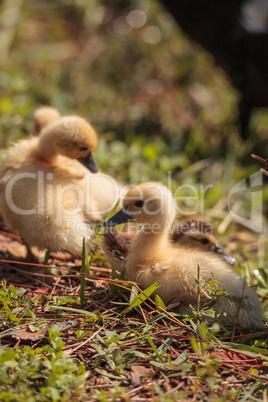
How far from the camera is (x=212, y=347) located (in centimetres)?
204

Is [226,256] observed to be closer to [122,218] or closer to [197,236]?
[197,236]

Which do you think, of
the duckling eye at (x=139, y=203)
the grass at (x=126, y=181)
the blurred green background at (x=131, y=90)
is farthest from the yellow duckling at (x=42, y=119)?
the duckling eye at (x=139, y=203)

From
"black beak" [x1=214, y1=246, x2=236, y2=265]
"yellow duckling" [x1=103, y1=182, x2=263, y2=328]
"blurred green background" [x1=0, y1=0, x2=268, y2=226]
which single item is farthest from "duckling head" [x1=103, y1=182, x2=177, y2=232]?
"blurred green background" [x1=0, y1=0, x2=268, y2=226]

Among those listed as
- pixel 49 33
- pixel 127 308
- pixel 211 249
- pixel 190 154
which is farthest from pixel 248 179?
pixel 49 33

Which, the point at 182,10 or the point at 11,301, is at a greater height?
the point at 182,10

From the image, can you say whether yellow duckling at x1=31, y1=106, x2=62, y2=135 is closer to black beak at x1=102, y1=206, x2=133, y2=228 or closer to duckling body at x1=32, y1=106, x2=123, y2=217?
duckling body at x1=32, y1=106, x2=123, y2=217

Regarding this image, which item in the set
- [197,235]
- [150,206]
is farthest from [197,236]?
[150,206]

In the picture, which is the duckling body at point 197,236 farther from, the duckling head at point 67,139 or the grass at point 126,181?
the duckling head at point 67,139

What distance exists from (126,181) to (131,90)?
2717mm

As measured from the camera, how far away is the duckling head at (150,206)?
243cm

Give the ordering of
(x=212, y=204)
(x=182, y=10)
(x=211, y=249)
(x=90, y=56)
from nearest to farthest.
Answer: (x=211, y=249), (x=212, y=204), (x=182, y=10), (x=90, y=56)

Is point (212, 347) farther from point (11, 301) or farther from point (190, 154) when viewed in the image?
point (190, 154)

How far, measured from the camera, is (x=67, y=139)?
2.93m

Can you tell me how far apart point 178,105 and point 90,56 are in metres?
1.57
